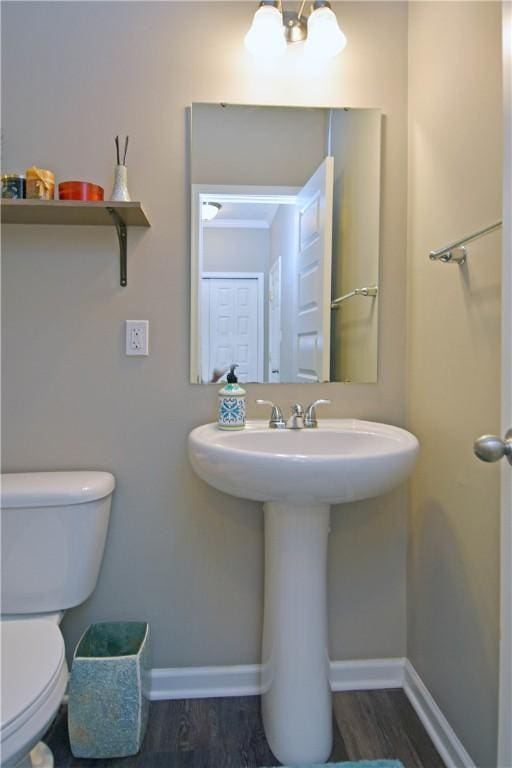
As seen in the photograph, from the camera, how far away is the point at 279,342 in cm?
148

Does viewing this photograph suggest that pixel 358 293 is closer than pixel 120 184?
No

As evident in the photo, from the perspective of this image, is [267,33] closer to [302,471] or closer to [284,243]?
[284,243]

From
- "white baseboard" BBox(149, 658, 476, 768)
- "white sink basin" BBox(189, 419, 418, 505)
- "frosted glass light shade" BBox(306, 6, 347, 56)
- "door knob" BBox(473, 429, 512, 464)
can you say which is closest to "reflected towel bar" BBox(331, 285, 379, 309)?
"white sink basin" BBox(189, 419, 418, 505)

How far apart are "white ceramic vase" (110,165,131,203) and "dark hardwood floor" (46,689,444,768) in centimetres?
149

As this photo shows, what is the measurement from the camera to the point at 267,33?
1.35m

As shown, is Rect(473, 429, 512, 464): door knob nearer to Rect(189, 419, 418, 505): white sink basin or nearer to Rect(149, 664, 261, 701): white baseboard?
Rect(189, 419, 418, 505): white sink basin

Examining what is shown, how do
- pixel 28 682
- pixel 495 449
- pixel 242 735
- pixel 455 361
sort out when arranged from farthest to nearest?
1. pixel 242 735
2. pixel 455 361
3. pixel 28 682
4. pixel 495 449

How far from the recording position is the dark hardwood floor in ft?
4.03

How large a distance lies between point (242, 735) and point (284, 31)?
6.64 ft

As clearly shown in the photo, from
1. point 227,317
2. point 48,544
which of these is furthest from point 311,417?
point 48,544

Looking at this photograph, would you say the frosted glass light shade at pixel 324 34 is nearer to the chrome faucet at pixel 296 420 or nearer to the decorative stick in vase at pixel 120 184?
the decorative stick in vase at pixel 120 184

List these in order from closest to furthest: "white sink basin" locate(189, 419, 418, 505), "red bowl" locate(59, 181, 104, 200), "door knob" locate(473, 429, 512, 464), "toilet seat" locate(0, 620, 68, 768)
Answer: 1. "door knob" locate(473, 429, 512, 464)
2. "toilet seat" locate(0, 620, 68, 768)
3. "white sink basin" locate(189, 419, 418, 505)
4. "red bowl" locate(59, 181, 104, 200)

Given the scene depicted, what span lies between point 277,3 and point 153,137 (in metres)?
0.52

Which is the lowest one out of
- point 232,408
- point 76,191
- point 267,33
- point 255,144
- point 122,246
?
point 232,408
